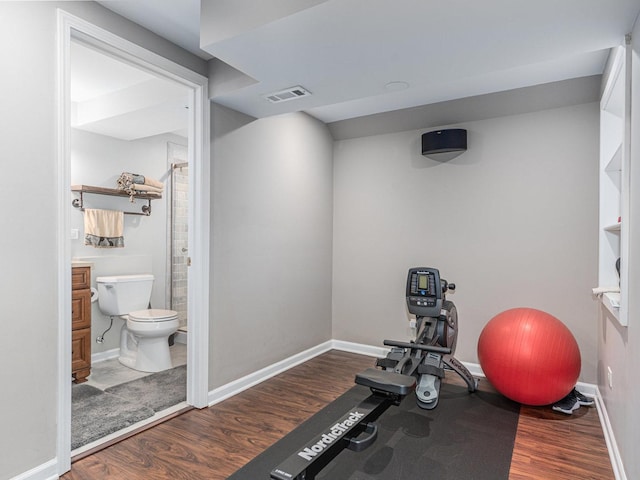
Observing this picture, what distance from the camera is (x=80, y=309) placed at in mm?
3174

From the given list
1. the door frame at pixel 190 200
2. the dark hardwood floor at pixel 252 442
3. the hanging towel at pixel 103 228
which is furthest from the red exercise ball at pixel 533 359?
the hanging towel at pixel 103 228

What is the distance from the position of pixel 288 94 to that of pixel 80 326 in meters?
2.55

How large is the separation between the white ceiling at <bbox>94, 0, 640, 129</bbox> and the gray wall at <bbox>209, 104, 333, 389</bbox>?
2.16ft

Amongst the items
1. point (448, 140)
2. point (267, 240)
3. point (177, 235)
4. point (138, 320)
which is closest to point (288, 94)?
point (267, 240)

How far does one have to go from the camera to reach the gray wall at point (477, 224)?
3129 millimetres

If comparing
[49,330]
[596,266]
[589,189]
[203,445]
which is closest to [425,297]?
[596,266]

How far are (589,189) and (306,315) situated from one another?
275 centimetres

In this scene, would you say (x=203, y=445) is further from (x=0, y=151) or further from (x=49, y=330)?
(x=0, y=151)

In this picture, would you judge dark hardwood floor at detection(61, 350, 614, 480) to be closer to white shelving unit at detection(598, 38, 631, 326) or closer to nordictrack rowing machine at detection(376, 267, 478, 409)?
nordictrack rowing machine at detection(376, 267, 478, 409)

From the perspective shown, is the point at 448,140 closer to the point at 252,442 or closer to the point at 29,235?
the point at 252,442

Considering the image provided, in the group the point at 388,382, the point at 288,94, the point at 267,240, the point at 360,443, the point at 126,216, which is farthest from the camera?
the point at 126,216

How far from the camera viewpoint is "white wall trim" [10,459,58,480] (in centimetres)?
182

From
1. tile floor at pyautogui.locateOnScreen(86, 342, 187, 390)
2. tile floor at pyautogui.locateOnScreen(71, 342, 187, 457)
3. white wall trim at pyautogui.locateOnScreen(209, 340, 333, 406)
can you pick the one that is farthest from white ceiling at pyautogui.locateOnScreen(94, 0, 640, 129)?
tile floor at pyautogui.locateOnScreen(86, 342, 187, 390)

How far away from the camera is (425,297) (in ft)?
9.68
